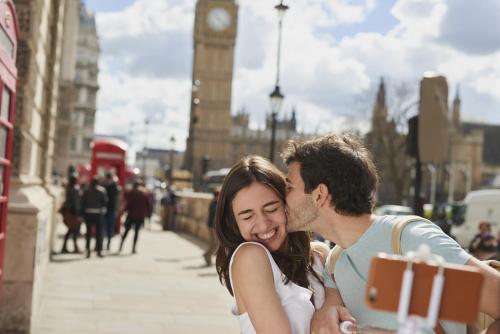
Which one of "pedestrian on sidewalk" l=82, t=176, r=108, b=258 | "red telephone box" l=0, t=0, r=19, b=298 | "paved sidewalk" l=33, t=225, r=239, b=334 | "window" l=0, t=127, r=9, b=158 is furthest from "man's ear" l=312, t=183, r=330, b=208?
"pedestrian on sidewalk" l=82, t=176, r=108, b=258

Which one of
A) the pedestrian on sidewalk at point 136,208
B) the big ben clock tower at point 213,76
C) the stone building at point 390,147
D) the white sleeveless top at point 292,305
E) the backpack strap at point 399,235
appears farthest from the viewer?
the big ben clock tower at point 213,76

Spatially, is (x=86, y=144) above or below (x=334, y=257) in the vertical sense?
above

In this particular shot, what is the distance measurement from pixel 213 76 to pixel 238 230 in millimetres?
108216

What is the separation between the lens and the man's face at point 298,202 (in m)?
2.31

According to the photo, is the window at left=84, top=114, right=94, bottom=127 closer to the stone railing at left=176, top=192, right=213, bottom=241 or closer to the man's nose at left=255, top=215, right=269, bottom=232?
the stone railing at left=176, top=192, right=213, bottom=241

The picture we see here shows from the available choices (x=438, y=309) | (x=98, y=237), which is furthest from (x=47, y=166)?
(x=438, y=309)

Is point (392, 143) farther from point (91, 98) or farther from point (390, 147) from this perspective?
point (91, 98)

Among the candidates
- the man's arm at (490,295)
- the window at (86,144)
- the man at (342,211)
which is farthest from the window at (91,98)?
the man's arm at (490,295)

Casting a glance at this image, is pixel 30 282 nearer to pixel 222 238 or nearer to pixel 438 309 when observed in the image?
pixel 222 238

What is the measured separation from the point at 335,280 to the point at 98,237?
12.3 metres

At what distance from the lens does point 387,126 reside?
47.3 meters

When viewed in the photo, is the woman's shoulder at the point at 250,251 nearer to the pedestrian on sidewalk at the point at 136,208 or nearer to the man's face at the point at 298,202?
the man's face at the point at 298,202

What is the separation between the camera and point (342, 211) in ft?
7.42

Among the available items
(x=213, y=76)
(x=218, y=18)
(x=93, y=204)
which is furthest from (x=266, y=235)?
(x=213, y=76)
